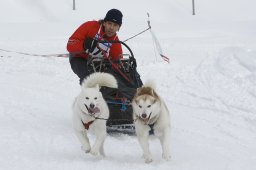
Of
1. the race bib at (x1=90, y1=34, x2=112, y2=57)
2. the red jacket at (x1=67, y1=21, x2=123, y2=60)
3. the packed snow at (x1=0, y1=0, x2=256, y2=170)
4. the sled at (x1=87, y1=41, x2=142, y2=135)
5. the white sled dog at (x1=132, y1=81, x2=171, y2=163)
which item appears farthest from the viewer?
the race bib at (x1=90, y1=34, x2=112, y2=57)

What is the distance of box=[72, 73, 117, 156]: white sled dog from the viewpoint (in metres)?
4.52

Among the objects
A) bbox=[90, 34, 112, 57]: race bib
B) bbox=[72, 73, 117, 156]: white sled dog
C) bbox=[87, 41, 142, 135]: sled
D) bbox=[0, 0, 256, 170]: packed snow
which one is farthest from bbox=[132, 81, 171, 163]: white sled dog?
bbox=[90, 34, 112, 57]: race bib

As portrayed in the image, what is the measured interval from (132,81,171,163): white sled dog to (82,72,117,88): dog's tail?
0.38 metres

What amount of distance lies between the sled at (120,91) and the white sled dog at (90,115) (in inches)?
26.2

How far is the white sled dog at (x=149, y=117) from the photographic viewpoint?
4.45 meters

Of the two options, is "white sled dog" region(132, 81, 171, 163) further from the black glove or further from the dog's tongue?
the black glove

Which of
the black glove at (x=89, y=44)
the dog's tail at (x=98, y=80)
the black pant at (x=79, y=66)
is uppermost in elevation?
the black glove at (x=89, y=44)

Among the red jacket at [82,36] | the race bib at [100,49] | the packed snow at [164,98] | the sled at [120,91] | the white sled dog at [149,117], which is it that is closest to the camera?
the white sled dog at [149,117]

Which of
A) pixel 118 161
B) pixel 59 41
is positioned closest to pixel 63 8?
pixel 59 41

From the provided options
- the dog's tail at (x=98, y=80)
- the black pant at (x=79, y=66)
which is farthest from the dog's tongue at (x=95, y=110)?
the black pant at (x=79, y=66)

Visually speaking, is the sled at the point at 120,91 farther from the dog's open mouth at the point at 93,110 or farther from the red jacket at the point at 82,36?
the dog's open mouth at the point at 93,110

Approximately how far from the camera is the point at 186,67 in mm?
10188

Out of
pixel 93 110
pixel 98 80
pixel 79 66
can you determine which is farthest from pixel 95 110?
pixel 79 66

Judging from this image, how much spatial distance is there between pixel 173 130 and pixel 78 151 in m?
1.81
